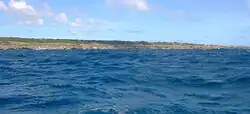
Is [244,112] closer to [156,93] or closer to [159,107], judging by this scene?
[159,107]

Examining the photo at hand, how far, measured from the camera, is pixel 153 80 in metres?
23.3

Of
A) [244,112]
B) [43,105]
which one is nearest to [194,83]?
[244,112]

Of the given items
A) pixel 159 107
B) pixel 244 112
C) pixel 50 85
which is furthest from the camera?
pixel 50 85

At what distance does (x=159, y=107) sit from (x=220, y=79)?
338 inches

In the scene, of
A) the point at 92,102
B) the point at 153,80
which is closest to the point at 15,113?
the point at 92,102

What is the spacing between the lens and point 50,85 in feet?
71.6

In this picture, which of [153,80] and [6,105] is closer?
[6,105]

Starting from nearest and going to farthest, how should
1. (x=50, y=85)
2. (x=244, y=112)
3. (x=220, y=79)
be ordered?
(x=244, y=112) < (x=50, y=85) < (x=220, y=79)

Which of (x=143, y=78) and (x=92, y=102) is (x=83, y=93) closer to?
(x=92, y=102)

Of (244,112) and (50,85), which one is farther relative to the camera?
(50,85)

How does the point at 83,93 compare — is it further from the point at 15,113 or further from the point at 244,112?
the point at 244,112

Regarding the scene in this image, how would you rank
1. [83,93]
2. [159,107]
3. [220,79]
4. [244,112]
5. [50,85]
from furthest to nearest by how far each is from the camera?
[220,79], [50,85], [83,93], [159,107], [244,112]

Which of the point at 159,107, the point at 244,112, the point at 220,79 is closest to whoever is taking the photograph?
the point at 244,112

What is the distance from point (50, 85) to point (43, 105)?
5.66 metres
